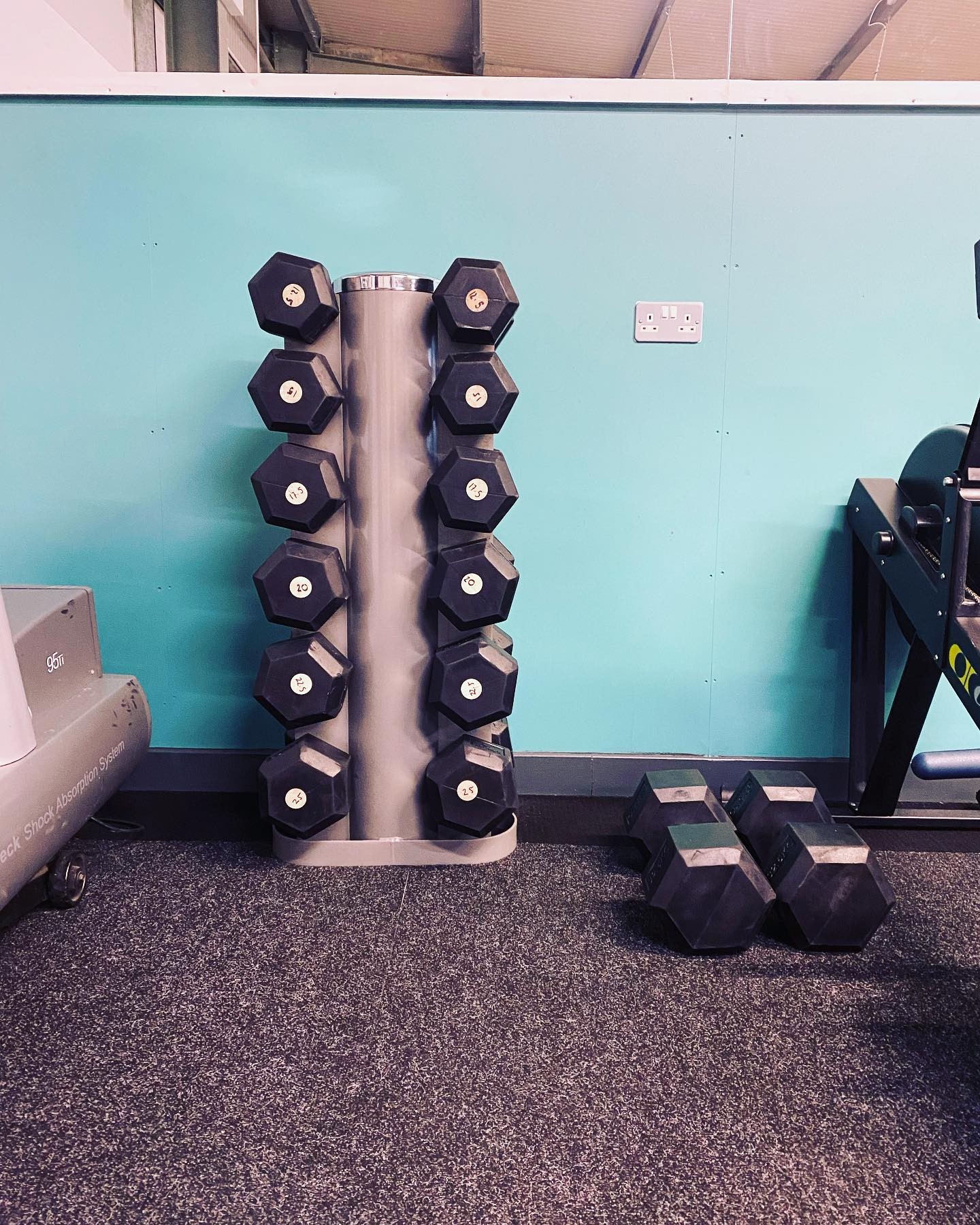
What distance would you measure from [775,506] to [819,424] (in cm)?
21

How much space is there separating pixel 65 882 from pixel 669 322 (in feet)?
5.65

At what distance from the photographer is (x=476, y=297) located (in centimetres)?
148

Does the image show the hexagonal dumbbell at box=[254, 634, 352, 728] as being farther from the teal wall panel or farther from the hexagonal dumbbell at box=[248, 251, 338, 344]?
the hexagonal dumbbell at box=[248, 251, 338, 344]

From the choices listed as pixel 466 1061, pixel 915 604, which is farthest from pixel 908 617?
pixel 466 1061

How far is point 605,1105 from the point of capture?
3.51 ft

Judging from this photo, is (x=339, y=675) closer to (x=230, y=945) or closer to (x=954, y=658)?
(x=230, y=945)

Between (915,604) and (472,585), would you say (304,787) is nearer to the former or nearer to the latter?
(472,585)

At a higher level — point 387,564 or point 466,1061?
point 387,564

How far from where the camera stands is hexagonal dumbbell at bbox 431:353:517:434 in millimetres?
1491

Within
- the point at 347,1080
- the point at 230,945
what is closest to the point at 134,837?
the point at 230,945

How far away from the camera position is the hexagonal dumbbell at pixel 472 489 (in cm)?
151

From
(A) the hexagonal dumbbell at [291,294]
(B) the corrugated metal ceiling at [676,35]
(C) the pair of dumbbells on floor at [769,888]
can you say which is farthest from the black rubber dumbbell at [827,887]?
(B) the corrugated metal ceiling at [676,35]

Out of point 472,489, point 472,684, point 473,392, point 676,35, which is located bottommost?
point 472,684

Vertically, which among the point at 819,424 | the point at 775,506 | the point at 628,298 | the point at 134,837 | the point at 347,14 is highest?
the point at 347,14
